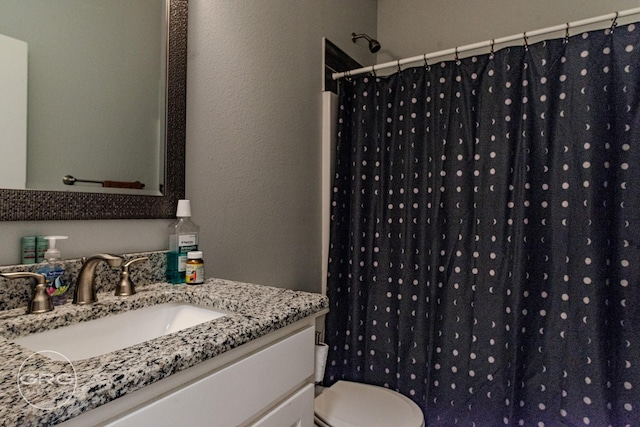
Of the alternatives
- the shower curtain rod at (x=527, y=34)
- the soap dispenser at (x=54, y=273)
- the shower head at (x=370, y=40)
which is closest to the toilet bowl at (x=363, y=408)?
the soap dispenser at (x=54, y=273)

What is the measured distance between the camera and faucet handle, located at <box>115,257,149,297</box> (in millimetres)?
830

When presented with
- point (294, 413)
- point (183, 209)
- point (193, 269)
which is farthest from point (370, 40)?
point (294, 413)

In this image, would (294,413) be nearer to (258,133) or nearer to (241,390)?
(241,390)

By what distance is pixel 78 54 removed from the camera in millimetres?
864

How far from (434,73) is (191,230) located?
121 cm

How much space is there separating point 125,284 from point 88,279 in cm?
8

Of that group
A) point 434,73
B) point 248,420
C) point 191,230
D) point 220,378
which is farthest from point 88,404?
point 434,73

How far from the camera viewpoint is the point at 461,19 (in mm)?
2096

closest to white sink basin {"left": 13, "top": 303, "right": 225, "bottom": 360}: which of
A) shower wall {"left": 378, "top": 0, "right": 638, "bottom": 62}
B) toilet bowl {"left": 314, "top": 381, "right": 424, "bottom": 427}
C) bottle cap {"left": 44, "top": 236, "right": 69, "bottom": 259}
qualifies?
bottle cap {"left": 44, "top": 236, "right": 69, "bottom": 259}

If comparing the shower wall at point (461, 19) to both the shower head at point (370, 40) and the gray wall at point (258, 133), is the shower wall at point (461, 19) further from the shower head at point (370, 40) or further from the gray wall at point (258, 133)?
the shower head at point (370, 40)

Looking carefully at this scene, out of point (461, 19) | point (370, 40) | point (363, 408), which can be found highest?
point (461, 19)

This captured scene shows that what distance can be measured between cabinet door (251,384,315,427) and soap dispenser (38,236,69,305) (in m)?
0.49

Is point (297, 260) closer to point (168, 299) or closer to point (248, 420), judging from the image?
point (168, 299)

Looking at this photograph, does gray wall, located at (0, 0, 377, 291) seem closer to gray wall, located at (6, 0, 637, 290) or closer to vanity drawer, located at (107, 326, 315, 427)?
gray wall, located at (6, 0, 637, 290)
